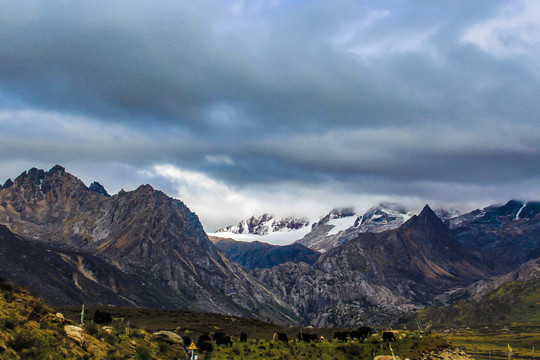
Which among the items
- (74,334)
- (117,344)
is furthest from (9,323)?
(117,344)

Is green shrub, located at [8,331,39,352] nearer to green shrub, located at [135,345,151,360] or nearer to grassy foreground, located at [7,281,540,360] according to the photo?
grassy foreground, located at [7,281,540,360]

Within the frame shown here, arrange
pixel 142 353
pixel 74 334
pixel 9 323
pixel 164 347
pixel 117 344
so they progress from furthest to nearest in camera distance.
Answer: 1. pixel 164 347
2. pixel 117 344
3. pixel 142 353
4. pixel 74 334
5. pixel 9 323

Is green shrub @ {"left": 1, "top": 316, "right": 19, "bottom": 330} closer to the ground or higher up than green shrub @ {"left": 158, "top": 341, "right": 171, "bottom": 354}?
higher up

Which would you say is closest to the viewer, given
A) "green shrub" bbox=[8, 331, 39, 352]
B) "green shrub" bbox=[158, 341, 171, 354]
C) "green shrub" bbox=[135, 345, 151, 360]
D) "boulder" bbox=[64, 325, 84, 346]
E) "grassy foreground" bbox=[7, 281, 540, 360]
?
"green shrub" bbox=[8, 331, 39, 352]

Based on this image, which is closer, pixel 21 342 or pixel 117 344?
pixel 21 342

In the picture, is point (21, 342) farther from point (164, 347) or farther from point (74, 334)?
point (164, 347)

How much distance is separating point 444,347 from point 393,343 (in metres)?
13.1

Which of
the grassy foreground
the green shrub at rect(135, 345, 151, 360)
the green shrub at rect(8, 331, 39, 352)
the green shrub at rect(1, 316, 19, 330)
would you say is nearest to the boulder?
the grassy foreground

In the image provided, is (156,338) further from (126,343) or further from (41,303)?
(41,303)

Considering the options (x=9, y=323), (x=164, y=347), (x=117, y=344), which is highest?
(x=9, y=323)

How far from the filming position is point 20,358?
25375 mm

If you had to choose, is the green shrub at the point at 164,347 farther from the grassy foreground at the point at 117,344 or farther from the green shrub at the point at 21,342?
the green shrub at the point at 21,342

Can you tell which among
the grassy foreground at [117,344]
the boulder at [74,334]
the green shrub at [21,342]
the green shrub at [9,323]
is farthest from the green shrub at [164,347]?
the green shrub at [21,342]

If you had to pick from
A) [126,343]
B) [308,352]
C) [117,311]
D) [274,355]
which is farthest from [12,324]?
[117,311]
